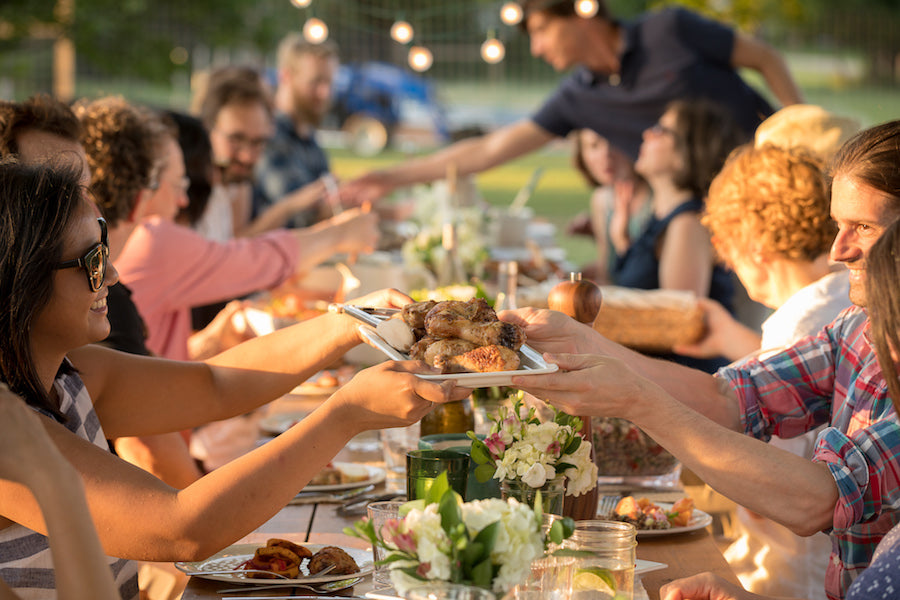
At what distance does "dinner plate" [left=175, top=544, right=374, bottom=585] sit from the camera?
164cm

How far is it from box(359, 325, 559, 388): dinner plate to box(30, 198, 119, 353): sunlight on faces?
1.50 feet

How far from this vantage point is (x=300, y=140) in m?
7.25

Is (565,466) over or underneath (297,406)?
over

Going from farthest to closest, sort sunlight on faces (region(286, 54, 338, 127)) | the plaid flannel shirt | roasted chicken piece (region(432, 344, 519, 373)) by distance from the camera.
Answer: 1. sunlight on faces (region(286, 54, 338, 127))
2. the plaid flannel shirt
3. roasted chicken piece (region(432, 344, 519, 373))

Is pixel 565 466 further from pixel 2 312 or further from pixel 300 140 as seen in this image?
pixel 300 140

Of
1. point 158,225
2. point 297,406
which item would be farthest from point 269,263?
point 297,406

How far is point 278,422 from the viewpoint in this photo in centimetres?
282

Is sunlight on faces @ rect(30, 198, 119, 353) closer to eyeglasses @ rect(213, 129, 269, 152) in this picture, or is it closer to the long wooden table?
the long wooden table

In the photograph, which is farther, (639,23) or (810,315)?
(639,23)

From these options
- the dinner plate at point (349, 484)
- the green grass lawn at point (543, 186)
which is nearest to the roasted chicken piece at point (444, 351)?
the dinner plate at point (349, 484)

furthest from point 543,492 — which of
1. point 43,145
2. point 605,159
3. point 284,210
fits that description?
point 284,210

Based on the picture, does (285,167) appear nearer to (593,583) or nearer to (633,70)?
(633,70)

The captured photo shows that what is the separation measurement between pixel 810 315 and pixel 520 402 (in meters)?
1.11

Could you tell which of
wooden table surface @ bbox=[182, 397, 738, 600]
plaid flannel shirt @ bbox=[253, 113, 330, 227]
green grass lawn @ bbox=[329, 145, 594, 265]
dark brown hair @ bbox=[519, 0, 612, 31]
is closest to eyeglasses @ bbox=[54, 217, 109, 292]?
wooden table surface @ bbox=[182, 397, 738, 600]
